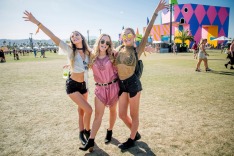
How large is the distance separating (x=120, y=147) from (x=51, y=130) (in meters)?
1.74

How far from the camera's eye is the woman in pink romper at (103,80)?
3.23m

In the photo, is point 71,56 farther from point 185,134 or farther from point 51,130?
point 185,134

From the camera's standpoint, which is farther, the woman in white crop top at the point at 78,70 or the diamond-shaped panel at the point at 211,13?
the diamond-shaped panel at the point at 211,13

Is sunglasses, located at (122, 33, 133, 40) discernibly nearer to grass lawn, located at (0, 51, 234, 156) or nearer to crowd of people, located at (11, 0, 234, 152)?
crowd of people, located at (11, 0, 234, 152)

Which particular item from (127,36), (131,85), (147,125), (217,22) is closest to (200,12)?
(217,22)

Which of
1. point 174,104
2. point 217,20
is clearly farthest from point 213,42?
point 174,104

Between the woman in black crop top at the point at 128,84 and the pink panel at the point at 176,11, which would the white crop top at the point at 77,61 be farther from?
the pink panel at the point at 176,11

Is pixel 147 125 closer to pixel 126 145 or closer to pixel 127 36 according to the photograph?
pixel 126 145

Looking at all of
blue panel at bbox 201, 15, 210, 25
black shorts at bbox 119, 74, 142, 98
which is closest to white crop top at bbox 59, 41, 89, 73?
black shorts at bbox 119, 74, 142, 98

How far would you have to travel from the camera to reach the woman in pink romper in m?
3.23

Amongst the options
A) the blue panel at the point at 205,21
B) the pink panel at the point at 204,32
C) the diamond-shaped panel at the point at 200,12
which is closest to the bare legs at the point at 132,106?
the diamond-shaped panel at the point at 200,12

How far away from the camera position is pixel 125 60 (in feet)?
10.4

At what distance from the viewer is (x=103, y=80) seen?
10.7ft

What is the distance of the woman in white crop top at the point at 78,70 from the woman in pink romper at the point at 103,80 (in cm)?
28
